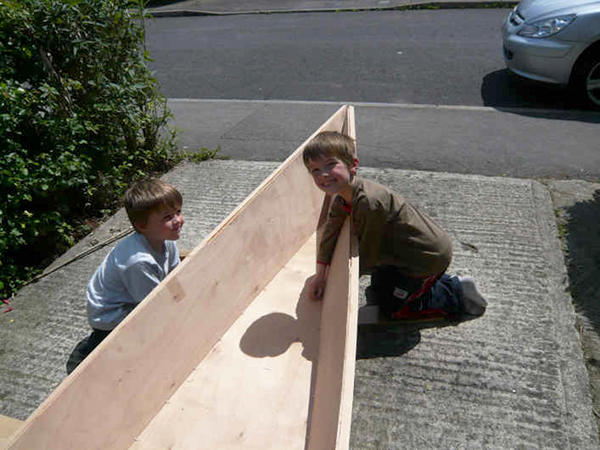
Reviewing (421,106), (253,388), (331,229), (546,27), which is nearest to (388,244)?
(331,229)

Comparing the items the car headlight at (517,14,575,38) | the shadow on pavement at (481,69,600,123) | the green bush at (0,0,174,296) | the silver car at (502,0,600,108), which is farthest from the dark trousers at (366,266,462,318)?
the car headlight at (517,14,575,38)

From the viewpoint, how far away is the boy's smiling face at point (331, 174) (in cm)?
252

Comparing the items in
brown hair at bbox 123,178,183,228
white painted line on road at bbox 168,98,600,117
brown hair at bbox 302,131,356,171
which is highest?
brown hair at bbox 302,131,356,171

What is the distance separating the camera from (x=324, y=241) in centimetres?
292

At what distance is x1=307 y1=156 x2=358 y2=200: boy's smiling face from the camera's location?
99.3 inches

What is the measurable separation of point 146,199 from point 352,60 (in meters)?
7.26

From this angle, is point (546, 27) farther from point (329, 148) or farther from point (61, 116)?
point (61, 116)

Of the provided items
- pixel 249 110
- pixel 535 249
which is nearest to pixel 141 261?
pixel 535 249

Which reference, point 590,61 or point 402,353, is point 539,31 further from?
point 402,353

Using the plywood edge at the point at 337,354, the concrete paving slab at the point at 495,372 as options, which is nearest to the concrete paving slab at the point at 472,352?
the concrete paving slab at the point at 495,372

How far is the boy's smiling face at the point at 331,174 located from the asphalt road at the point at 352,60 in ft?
15.8

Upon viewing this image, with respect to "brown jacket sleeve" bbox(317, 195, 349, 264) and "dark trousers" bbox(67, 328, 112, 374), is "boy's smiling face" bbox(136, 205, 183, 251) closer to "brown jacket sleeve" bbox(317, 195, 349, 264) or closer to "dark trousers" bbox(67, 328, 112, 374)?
"dark trousers" bbox(67, 328, 112, 374)

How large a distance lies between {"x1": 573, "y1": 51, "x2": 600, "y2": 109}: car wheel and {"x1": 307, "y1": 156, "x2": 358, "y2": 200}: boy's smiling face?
488 centimetres

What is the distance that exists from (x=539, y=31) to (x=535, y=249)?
3.82 m
